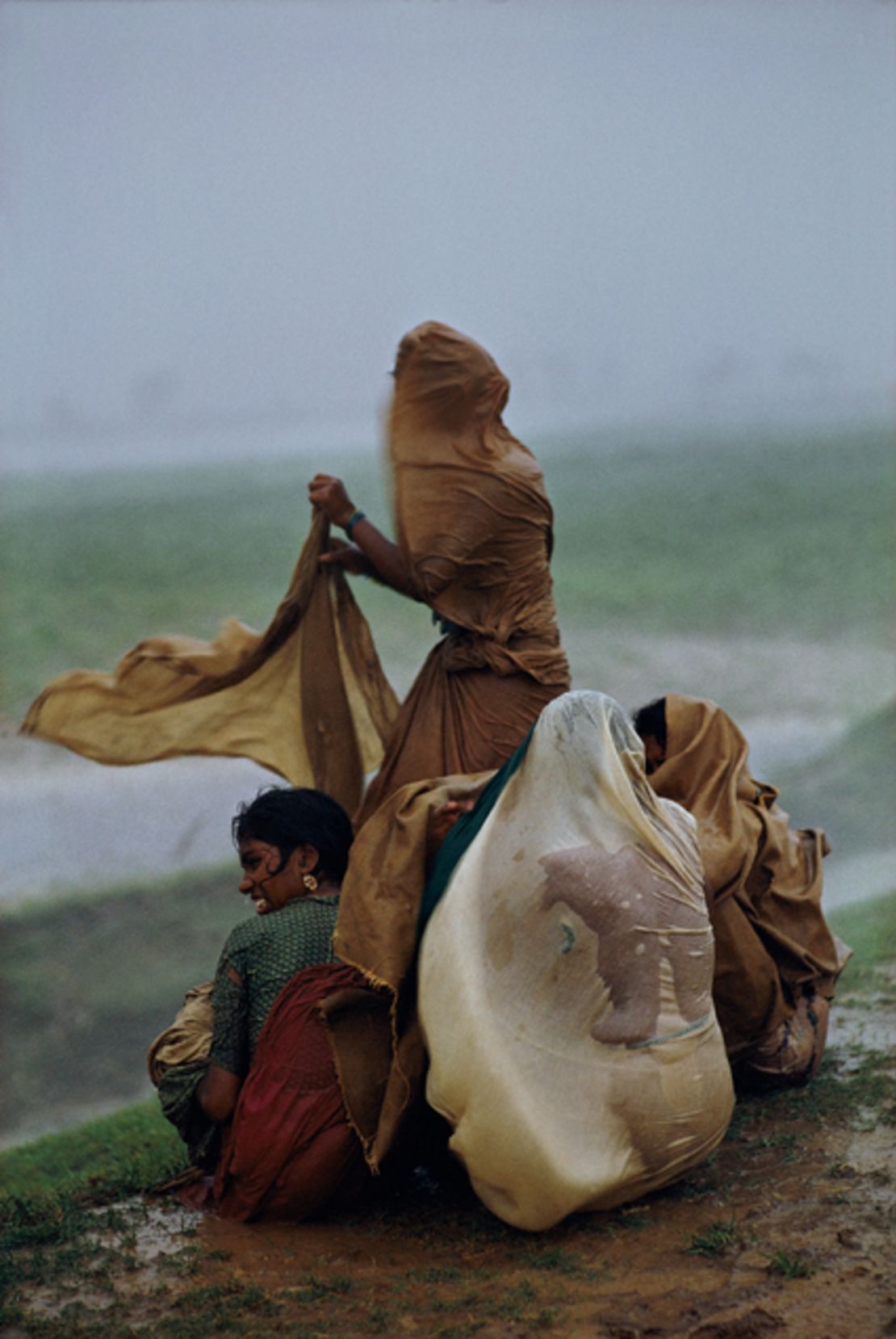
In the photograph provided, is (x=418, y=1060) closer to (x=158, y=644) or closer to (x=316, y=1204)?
(x=316, y=1204)

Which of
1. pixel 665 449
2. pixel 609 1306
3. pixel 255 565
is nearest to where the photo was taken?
pixel 609 1306

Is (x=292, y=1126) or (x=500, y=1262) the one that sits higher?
(x=292, y=1126)

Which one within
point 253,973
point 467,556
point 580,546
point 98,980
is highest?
point 467,556

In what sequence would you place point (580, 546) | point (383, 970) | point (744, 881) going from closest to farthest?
point (383, 970) < point (744, 881) < point (580, 546)

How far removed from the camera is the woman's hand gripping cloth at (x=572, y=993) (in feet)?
11.3

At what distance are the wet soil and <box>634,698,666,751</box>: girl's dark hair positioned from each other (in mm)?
1186

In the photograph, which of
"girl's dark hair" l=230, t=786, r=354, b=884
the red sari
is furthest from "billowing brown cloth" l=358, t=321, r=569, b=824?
the red sari

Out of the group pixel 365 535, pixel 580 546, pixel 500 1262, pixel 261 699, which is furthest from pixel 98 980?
pixel 580 546

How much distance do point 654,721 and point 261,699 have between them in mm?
1404

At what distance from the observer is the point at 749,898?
470 cm

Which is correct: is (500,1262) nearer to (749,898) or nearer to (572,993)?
(572,993)

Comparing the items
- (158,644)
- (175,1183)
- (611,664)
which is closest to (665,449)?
(611,664)

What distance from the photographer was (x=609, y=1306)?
10.6 feet

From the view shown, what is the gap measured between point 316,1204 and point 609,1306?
0.89 meters
